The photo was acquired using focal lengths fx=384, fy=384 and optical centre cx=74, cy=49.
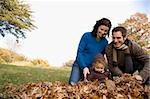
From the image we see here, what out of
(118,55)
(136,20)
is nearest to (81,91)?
(118,55)

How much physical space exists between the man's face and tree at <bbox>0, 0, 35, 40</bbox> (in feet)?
41.2

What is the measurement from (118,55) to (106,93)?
43.5 inches

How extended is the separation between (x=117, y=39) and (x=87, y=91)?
3.49 feet

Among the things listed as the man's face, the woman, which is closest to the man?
the man's face

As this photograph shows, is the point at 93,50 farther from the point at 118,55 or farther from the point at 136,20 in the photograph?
the point at 136,20

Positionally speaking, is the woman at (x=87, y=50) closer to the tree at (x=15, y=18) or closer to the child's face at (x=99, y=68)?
the child's face at (x=99, y=68)

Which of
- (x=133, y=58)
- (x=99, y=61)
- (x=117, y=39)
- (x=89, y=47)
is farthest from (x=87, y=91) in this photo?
(x=89, y=47)

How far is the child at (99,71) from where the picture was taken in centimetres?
477

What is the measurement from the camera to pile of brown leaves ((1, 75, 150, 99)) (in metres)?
3.85

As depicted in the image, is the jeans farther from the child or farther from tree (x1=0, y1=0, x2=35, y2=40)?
tree (x1=0, y1=0, x2=35, y2=40)

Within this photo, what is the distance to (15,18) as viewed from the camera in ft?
58.6

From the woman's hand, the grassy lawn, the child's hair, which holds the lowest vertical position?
the grassy lawn

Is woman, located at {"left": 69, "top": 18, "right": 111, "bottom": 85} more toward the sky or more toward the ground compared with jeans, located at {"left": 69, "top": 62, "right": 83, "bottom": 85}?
more toward the sky

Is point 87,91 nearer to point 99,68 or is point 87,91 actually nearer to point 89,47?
point 99,68
